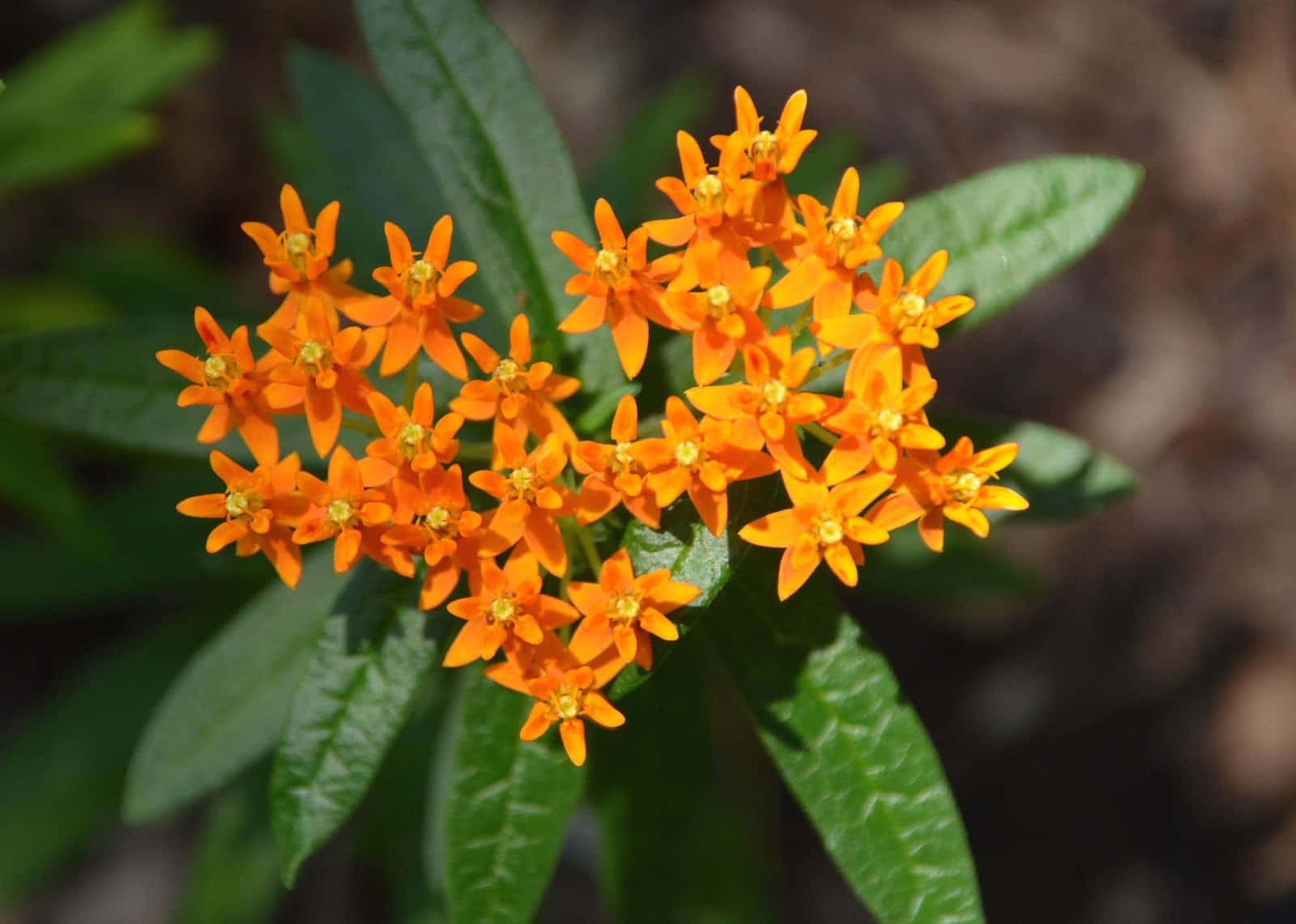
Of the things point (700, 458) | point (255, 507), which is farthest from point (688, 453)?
point (255, 507)

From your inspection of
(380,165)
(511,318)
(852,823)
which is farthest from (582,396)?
(380,165)

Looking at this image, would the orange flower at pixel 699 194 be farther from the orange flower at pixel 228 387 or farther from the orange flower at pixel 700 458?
the orange flower at pixel 228 387

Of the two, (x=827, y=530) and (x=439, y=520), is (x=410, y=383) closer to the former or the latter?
(x=439, y=520)

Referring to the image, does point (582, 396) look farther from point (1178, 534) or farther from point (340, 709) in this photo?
point (1178, 534)

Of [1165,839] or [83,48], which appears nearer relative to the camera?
[83,48]

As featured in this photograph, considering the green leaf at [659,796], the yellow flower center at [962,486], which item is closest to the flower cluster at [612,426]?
the yellow flower center at [962,486]
